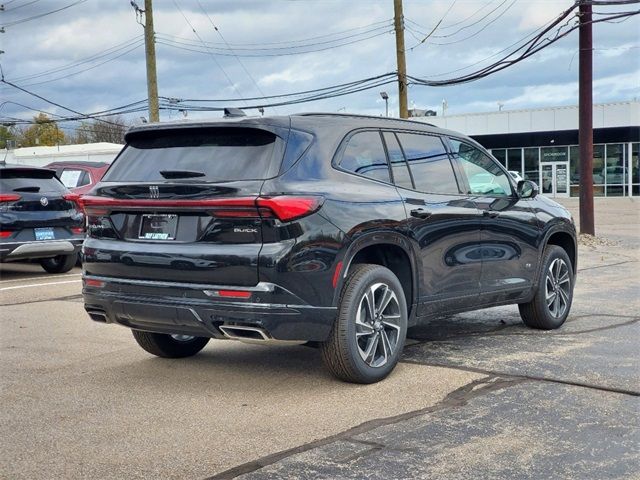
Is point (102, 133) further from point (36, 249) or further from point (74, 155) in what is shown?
point (36, 249)

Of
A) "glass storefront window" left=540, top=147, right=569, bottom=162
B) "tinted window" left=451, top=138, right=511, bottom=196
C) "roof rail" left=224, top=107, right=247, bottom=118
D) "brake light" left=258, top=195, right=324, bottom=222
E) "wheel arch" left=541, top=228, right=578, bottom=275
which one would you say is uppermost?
"glass storefront window" left=540, top=147, right=569, bottom=162

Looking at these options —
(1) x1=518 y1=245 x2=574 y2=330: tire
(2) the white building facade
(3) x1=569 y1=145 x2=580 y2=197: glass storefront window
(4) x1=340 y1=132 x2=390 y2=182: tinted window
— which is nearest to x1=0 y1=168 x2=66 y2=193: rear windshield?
(4) x1=340 y1=132 x2=390 y2=182: tinted window

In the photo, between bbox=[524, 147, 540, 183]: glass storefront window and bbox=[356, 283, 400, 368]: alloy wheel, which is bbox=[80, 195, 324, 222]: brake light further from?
bbox=[524, 147, 540, 183]: glass storefront window

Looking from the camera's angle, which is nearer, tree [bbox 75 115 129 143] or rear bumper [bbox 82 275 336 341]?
rear bumper [bbox 82 275 336 341]

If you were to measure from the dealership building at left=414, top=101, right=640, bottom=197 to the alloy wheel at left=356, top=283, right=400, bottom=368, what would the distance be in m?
42.8

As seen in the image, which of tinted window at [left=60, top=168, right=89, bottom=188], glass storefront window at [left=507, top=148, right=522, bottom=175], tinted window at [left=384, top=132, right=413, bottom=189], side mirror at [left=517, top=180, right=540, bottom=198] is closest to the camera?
tinted window at [left=384, top=132, right=413, bottom=189]

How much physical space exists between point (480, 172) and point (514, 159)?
153 feet

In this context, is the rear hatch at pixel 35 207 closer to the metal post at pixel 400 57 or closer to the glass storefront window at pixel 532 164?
the metal post at pixel 400 57

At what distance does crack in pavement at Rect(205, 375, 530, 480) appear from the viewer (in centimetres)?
423

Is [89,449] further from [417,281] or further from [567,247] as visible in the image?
[567,247]

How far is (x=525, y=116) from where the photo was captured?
167 ft

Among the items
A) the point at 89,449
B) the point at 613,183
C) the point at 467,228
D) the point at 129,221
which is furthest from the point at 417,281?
the point at 613,183

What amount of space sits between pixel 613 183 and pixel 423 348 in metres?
45.8

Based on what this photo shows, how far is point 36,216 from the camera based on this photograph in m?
12.1
